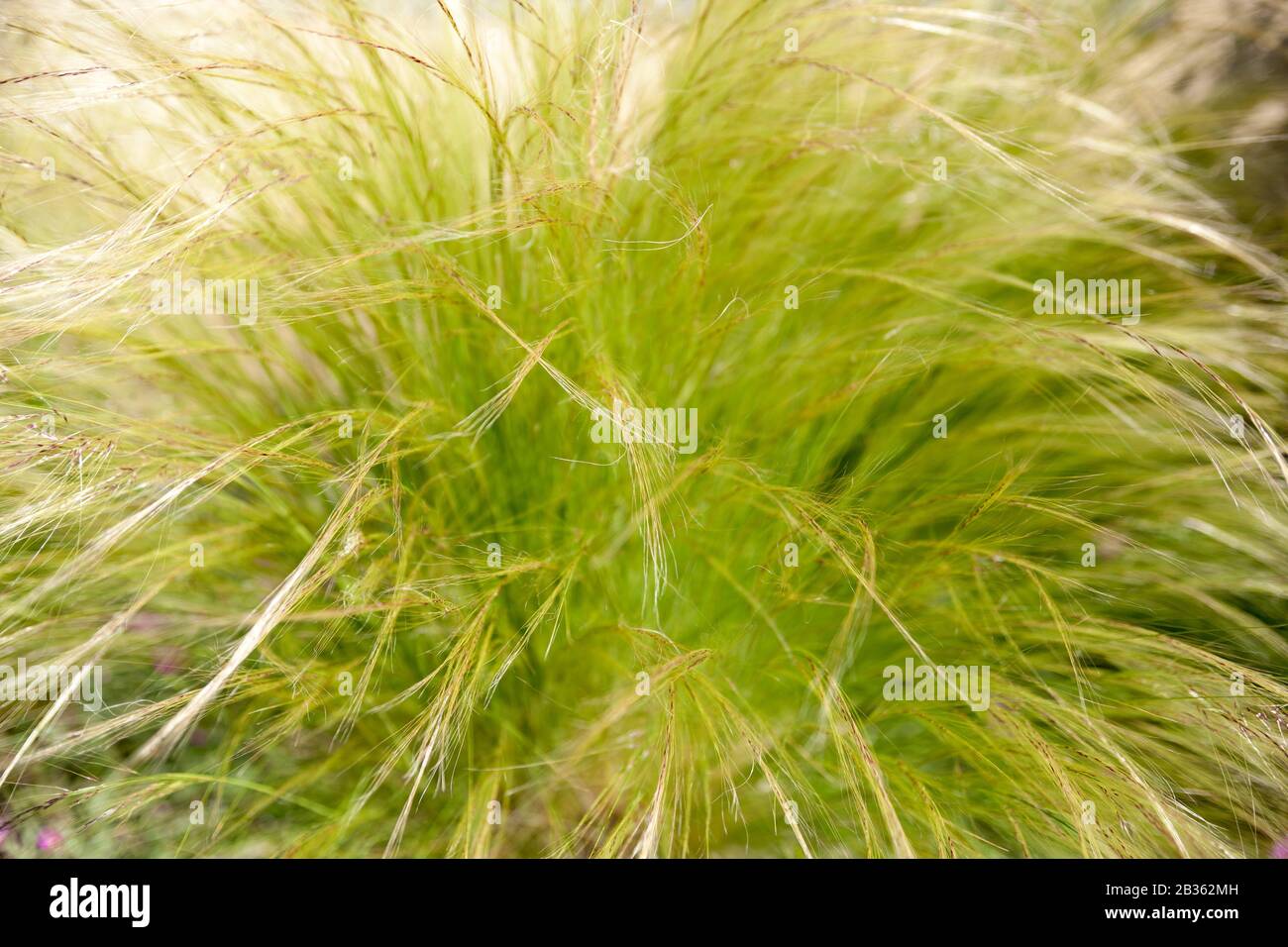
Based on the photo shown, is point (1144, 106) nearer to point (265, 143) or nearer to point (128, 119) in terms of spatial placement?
point (265, 143)

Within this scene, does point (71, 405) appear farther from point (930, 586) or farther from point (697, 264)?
point (930, 586)

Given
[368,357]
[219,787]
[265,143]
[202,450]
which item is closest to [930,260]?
[368,357]

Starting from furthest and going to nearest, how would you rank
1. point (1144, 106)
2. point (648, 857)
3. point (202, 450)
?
point (1144, 106)
point (202, 450)
point (648, 857)

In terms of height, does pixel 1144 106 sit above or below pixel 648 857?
above

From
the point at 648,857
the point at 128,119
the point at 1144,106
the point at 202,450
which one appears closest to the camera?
the point at 648,857

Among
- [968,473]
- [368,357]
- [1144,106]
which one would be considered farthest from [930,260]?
[368,357]

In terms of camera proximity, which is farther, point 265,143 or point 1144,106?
point 1144,106

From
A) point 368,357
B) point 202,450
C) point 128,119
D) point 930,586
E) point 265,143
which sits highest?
point 128,119
